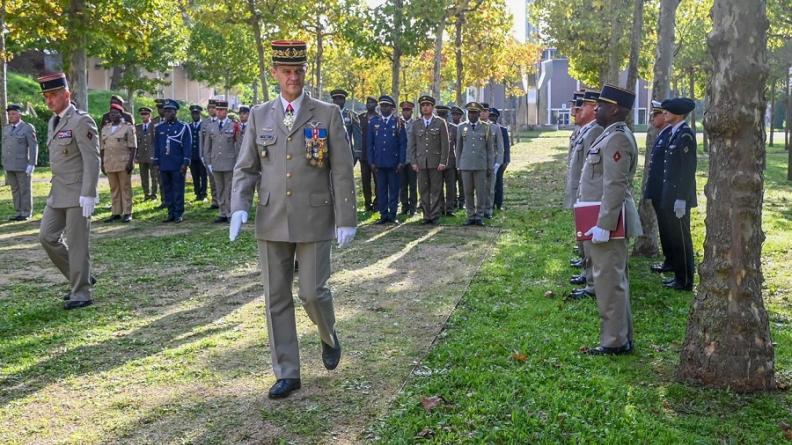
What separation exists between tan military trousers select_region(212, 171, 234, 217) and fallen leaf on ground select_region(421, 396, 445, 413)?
10.1m

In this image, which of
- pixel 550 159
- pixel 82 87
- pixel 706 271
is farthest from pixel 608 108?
pixel 550 159

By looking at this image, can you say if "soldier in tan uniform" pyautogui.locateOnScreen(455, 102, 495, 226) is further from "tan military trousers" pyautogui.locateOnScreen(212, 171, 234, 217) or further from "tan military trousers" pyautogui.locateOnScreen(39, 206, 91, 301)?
"tan military trousers" pyautogui.locateOnScreen(39, 206, 91, 301)

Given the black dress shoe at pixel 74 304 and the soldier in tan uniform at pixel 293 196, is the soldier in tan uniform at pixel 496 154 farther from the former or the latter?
the soldier in tan uniform at pixel 293 196

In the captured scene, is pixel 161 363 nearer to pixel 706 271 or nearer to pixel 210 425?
pixel 210 425

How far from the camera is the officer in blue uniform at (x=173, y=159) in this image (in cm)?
1468

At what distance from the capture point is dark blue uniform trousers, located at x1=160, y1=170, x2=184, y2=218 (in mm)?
14758

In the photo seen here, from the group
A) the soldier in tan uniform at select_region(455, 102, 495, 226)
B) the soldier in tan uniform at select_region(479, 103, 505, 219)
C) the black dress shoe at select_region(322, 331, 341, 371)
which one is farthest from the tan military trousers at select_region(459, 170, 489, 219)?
the black dress shoe at select_region(322, 331, 341, 371)

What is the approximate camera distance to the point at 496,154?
15336mm

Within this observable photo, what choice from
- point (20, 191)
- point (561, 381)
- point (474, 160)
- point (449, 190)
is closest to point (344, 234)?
point (561, 381)

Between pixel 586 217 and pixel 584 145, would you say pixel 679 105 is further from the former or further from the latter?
pixel 586 217

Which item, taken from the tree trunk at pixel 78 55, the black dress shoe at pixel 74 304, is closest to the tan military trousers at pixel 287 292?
the black dress shoe at pixel 74 304

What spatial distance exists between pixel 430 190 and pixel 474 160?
1.01 m

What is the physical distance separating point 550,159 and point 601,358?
26.7 meters

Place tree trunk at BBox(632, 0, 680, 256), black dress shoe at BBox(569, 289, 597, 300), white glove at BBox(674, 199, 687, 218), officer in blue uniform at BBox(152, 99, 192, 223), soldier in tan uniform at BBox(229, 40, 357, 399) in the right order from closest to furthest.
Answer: soldier in tan uniform at BBox(229, 40, 357, 399), black dress shoe at BBox(569, 289, 597, 300), white glove at BBox(674, 199, 687, 218), tree trunk at BBox(632, 0, 680, 256), officer in blue uniform at BBox(152, 99, 192, 223)
